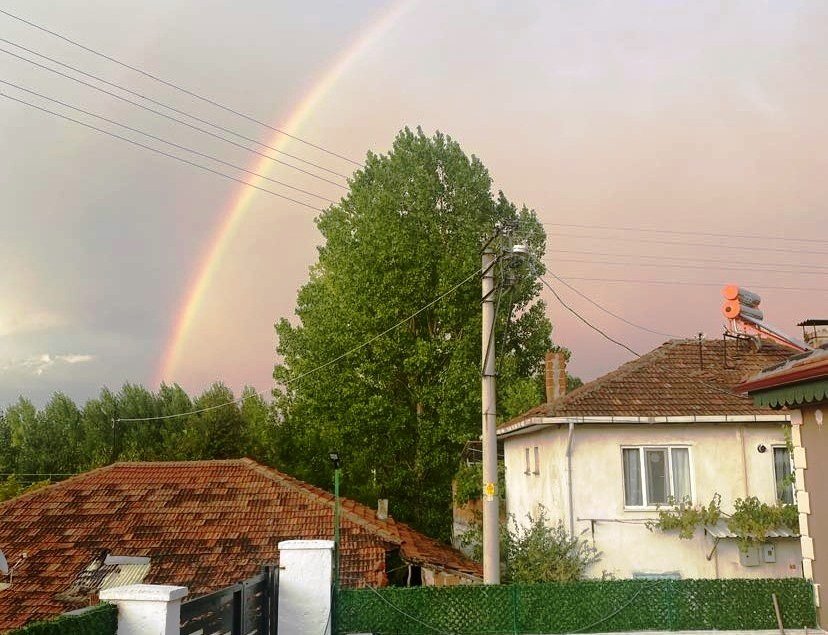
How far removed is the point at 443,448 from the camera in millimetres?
36875

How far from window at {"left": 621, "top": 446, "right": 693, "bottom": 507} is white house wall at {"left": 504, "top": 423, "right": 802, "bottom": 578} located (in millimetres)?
207

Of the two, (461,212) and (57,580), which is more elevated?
Answer: (461,212)

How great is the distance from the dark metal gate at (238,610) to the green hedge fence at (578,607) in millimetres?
2522

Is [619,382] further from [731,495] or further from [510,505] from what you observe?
[510,505]

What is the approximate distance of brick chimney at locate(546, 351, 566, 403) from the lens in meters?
25.0

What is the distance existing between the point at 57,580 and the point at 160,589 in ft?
53.3

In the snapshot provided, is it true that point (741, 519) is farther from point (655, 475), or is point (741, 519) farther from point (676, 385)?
point (676, 385)

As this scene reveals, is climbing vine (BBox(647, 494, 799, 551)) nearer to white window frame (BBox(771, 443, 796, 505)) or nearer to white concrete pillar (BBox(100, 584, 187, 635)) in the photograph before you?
white window frame (BBox(771, 443, 796, 505))

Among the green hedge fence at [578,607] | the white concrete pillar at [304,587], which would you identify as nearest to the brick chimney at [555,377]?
the green hedge fence at [578,607]

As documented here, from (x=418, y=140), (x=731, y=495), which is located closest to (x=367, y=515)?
(x=731, y=495)

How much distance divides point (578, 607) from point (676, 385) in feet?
30.0

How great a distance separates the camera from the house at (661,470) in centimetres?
1953

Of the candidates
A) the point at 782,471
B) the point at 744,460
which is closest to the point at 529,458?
the point at 744,460

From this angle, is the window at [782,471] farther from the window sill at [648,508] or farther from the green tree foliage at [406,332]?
the green tree foliage at [406,332]
